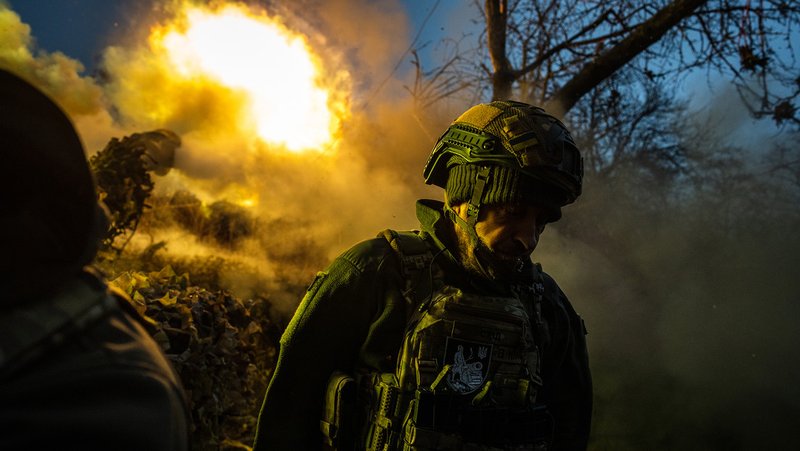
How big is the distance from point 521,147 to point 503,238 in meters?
0.39

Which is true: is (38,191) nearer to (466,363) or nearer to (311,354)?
(311,354)

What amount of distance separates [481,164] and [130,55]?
10575 millimetres

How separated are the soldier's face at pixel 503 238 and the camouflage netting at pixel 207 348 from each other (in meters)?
1.84

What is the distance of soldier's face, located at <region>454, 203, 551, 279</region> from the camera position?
2.29 meters

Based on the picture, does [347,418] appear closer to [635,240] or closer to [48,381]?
[48,381]

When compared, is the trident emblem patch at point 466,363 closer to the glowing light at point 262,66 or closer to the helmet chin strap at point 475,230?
the helmet chin strap at point 475,230

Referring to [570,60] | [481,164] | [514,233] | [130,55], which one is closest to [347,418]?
[514,233]

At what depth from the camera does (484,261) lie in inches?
92.4

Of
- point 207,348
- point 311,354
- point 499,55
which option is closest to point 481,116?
point 311,354

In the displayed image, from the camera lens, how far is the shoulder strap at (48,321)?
665 millimetres

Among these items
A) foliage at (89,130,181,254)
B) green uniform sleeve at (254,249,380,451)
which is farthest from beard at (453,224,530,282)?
foliage at (89,130,181,254)

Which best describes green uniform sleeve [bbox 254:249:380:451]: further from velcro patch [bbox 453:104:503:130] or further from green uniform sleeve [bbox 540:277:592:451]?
green uniform sleeve [bbox 540:277:592:451]

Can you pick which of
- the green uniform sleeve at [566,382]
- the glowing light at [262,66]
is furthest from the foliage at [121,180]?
the green uniform sleeve at [566,382]

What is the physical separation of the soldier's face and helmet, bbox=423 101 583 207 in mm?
94
